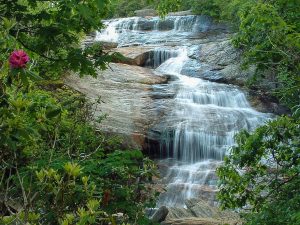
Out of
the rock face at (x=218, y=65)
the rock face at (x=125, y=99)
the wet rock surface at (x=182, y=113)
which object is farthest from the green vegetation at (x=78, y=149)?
the rock face at (x=218, y=65)

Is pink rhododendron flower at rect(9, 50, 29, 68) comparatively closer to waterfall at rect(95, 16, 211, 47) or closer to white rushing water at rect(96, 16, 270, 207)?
white rushing water at rect(96, 16, 270, 207)

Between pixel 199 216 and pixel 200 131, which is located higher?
pixel 199 216

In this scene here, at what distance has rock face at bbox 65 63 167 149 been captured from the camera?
11.3 metres

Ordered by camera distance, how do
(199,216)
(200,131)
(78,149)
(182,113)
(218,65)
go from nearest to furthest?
(78,149)
(199,216)
(200,131)
(182,113)
(218,65)

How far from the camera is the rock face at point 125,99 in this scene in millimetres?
11344

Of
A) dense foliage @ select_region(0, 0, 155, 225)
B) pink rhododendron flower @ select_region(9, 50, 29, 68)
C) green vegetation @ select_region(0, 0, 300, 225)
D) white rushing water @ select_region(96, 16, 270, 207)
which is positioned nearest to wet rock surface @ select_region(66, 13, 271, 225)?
white rushing water @ select_region(96, 16, 270, 207)

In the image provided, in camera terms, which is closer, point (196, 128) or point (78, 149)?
point (78, 149)

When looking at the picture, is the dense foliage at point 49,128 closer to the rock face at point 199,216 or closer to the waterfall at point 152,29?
the rock face at point 199,216

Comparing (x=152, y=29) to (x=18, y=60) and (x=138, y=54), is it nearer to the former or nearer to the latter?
(x=138, y=54)

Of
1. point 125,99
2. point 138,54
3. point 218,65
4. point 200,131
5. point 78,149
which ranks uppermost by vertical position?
point 78,149

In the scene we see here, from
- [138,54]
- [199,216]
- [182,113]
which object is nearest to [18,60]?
[199,216]

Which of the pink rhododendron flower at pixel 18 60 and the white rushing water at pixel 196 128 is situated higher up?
the pink rhododendron flower at pixel 18 60

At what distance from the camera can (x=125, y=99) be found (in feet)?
42.7

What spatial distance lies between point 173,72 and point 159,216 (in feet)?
39.7
